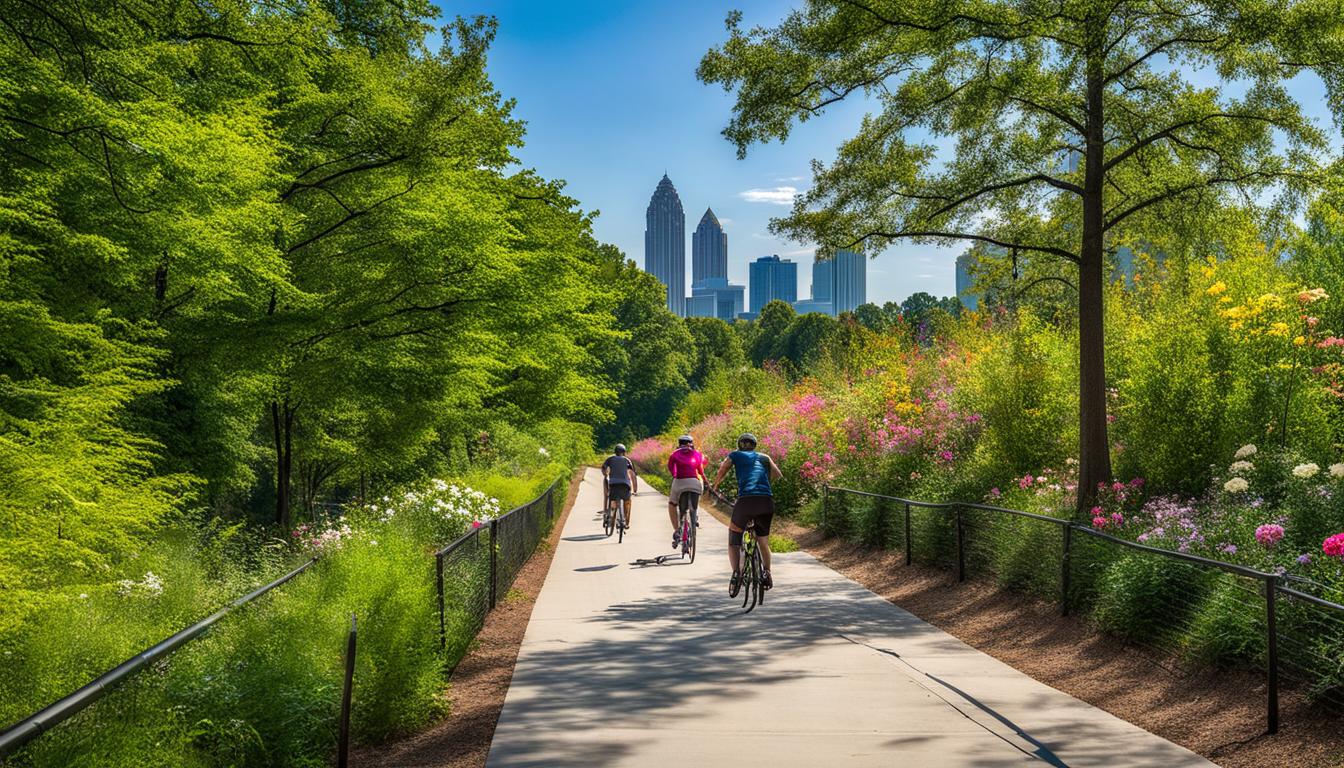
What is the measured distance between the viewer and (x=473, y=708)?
7.68 metres

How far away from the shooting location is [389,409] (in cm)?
2158

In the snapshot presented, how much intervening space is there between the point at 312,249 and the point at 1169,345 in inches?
575

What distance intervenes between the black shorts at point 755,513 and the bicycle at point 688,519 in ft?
13.4

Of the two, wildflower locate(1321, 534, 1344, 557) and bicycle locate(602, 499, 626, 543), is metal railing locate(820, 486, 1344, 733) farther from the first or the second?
bicycle locate(602, 499, 626, 543)

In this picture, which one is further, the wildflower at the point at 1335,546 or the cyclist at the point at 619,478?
the cyclist at the point at 619,478

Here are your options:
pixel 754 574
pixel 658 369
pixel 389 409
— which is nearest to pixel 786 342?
pixel 658 369

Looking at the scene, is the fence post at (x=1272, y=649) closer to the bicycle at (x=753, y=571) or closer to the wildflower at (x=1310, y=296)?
the bicycle at (x=753, y=571)

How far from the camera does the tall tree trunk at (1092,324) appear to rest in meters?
13.6

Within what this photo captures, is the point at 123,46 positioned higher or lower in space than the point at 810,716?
higher

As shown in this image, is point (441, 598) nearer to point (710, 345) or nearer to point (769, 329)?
point (710, 345)

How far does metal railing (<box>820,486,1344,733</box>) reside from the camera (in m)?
6.92

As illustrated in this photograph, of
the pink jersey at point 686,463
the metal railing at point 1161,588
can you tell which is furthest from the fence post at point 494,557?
the metal railing at point 1161,588

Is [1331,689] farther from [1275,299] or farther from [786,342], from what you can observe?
[786,342]

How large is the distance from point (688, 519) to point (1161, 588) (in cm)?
992
